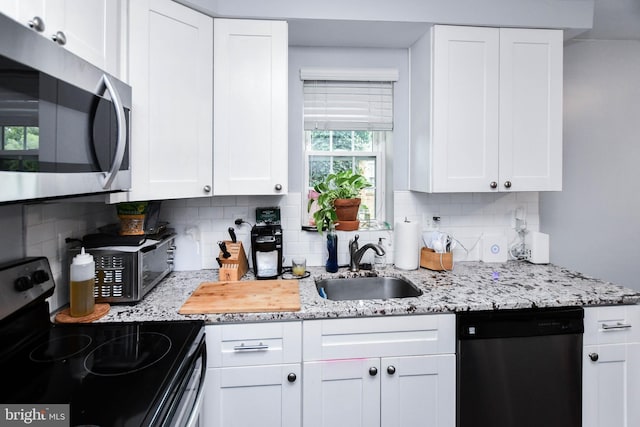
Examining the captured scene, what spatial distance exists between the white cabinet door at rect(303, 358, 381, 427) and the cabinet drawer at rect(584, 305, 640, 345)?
3.26 ft

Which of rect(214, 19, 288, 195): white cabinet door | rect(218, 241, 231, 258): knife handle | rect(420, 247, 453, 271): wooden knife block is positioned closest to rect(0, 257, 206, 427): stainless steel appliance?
rect(218, 241, 231, 258): knife handle

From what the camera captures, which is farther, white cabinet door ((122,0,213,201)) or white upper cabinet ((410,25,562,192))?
white upper cabinet ((410,25,562,192))

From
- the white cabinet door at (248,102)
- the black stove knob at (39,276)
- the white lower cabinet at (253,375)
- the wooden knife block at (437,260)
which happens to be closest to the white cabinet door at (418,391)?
the white lower cabinet at (253,375)

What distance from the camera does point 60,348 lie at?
1185 millimetres

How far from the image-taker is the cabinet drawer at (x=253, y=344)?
4.85 feet

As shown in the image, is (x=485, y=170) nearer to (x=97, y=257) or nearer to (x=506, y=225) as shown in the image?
(x=506, y=225)

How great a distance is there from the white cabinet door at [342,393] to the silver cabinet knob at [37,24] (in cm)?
142

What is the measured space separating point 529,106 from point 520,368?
1.39 m

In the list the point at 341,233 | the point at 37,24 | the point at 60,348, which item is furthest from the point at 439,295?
the point at 37,24

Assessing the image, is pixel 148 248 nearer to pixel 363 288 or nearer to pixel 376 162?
pixel 363 288

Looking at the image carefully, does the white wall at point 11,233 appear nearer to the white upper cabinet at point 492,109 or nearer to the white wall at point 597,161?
the white upper cabinet at point 492,109

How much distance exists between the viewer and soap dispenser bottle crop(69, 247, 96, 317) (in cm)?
138

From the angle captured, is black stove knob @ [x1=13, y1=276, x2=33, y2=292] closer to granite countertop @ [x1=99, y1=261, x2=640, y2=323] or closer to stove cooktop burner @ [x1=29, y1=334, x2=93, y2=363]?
stove cooktop burner @ [x1=29, y1=334, x2=93, y2=363]

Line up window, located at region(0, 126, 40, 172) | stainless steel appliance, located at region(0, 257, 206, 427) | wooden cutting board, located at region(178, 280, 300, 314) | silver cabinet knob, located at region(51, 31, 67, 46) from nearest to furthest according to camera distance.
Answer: window, located at region(0, 126, 40, 172) < stainless steel appliance, located at region(0, 257, 206, 427) < silver cabinet knob, located at region(51, 31, 67, 46) < wooden cutting board, located at region(178, 280, 300, 314)
